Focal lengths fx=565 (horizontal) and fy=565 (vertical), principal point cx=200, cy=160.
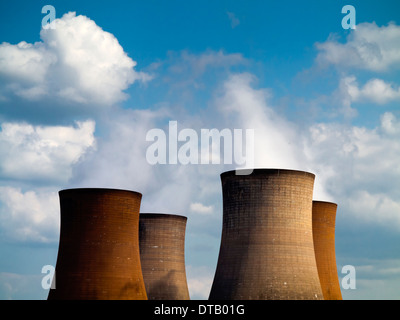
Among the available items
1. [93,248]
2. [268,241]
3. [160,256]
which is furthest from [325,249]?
[93,248]

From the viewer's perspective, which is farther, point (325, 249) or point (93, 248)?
point (325, 249)

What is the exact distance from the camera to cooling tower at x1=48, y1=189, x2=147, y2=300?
26.2 meters

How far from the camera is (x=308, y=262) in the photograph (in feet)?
93.0

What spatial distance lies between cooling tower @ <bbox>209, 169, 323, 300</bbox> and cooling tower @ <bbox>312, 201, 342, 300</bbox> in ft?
22.9

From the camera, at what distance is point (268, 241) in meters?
27.6

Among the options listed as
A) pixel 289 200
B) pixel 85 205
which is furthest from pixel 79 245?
pixel 289 200

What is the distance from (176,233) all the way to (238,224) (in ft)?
34.9

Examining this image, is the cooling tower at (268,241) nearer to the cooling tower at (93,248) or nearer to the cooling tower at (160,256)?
the cooling tower at (93,248)

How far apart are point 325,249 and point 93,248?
1634 centimetres

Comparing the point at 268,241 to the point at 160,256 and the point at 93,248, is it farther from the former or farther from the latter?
the point at 160,256

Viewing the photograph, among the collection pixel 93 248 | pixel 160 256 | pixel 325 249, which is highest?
pixel 325 249

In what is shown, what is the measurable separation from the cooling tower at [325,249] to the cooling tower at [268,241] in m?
6.99

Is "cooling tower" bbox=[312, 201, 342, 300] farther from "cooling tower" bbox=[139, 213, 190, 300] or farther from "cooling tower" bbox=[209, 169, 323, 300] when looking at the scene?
"cooling tower" bbox=[139, 213, 190, 300]
